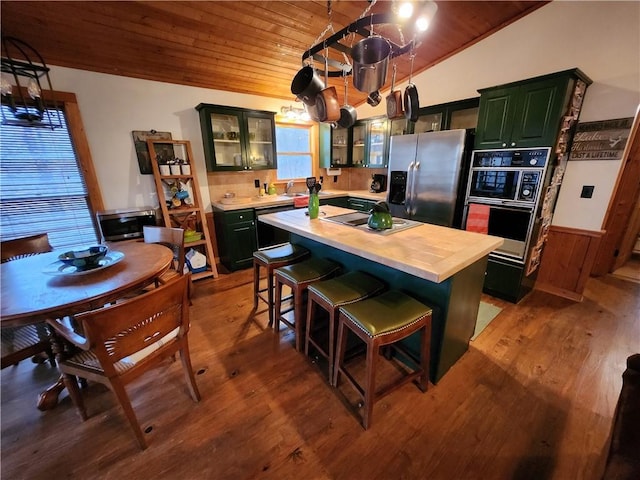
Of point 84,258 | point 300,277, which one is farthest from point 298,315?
point 84,258

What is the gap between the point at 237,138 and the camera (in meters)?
3.39

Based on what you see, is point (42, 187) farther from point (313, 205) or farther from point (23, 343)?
point (313, 205)

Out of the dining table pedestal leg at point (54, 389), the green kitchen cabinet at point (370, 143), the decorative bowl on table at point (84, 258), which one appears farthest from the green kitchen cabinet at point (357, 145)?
the dining table pedestal leg at point (54, 389)

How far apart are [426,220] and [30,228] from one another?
418 centimetres

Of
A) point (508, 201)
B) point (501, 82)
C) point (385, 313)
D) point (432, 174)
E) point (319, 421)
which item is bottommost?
point (319, 421)

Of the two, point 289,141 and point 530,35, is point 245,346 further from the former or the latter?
point 530,35

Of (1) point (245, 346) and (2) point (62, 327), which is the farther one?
(1) point (245, 346)

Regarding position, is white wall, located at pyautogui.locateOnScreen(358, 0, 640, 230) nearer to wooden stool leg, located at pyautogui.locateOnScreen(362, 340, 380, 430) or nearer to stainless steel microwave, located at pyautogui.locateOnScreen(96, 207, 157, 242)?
wooden stool leg, located at pyautogui.locateOnScreen(362, 340, 380, 430)

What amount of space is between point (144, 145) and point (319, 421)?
3.26 m

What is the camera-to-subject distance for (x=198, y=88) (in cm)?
315

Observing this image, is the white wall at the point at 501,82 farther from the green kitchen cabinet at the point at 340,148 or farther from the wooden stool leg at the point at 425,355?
the wooden stool leg at the point at 425,355

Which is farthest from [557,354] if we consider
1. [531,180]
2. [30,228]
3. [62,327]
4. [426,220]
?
[30,228]

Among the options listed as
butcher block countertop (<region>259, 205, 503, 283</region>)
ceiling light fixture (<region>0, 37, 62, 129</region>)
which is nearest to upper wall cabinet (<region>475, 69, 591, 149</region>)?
butcher block countertop (<region>259, 205, 503, 283</region>)

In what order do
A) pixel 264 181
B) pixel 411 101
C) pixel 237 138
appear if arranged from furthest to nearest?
pixel 264 181 < pixel 237 138 < pixel 411 101
